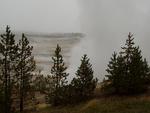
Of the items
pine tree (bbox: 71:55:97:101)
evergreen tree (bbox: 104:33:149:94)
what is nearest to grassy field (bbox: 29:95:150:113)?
evergreen tree (bbox: 104:33:149:94)

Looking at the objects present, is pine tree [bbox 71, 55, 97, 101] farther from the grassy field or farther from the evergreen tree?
the grassy field

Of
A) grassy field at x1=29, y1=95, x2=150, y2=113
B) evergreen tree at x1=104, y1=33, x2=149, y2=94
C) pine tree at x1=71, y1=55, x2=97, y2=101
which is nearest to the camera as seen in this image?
grassy field at x1=29, y1=95, x2=150, y2=113

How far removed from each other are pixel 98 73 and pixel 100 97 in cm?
7249

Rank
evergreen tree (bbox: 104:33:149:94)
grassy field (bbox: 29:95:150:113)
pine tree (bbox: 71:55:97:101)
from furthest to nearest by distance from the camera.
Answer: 1. pine tree (bbox: 71:55:97:101)
2. evergreen tree (bbox: 104:33:149:94)
3. grassy field (bbox: 29:95:150:113)

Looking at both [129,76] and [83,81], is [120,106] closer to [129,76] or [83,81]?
[129,76]

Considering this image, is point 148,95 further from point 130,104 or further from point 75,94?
point 75,94

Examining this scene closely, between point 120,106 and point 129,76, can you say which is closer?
point 120,106

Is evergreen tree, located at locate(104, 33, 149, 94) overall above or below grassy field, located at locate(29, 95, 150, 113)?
above

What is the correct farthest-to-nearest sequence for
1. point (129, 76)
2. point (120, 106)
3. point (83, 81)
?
point (83, 81) < point (129, 76) < point (120, 106)

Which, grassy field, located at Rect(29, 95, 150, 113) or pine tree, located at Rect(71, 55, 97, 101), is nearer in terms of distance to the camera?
grassy field, located at Rect(29, 95, 150, 113)

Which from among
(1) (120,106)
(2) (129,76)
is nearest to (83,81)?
(2) (129,76)

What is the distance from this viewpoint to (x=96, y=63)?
158 meters

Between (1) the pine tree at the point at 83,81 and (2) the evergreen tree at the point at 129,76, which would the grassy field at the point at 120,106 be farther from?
(1) the pine tree at the point at 83,81

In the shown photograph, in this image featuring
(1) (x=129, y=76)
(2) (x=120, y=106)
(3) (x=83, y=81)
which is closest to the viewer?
(2) (x=120, y=106)
